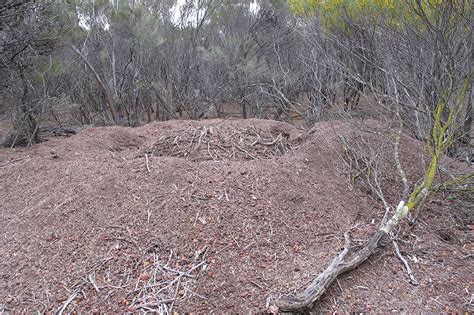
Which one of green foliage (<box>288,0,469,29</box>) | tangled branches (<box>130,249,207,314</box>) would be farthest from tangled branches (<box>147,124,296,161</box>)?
green foliage (<box>288,0,469,29</box>)

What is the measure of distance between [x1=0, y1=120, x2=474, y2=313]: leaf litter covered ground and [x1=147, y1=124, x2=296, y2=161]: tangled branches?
2 centimetres

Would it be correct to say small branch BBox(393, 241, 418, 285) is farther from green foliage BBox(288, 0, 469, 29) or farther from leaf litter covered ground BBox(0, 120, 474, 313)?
green foliage BBox(288, 0, 469, 29)

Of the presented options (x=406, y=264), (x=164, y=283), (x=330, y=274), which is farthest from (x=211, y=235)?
(x=406, y=264)

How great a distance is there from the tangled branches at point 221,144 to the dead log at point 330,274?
5.00 ft

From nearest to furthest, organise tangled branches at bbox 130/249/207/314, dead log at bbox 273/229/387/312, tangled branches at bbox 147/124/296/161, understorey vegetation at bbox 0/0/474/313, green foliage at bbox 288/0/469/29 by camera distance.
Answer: dead log at bbox 273/229/387/312
tangled branches at bbox 130/249/207/314
understorey vegetation at bbox 0/0/474/313
tangled branches at bbox 147/124/296/161
green foliage at bbox 288/0/469/29

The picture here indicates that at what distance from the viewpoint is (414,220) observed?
3.02m

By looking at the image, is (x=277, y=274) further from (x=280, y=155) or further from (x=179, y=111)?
(x=179, y=111)

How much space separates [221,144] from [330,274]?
2.07 meters

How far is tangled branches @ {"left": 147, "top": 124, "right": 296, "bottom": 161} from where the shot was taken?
3857mm

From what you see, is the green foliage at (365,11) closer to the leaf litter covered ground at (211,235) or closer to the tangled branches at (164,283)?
the leaf litter covered ground at (211,235)

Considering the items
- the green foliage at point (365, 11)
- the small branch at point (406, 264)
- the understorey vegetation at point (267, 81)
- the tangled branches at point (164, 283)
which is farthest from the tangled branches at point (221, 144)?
the green foliage at point (365, 11)

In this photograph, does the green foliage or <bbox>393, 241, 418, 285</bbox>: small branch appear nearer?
<bbox>393, 241, 418, 285</bbox>: small branch

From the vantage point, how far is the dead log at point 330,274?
6.57 ft

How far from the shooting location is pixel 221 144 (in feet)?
13.1
